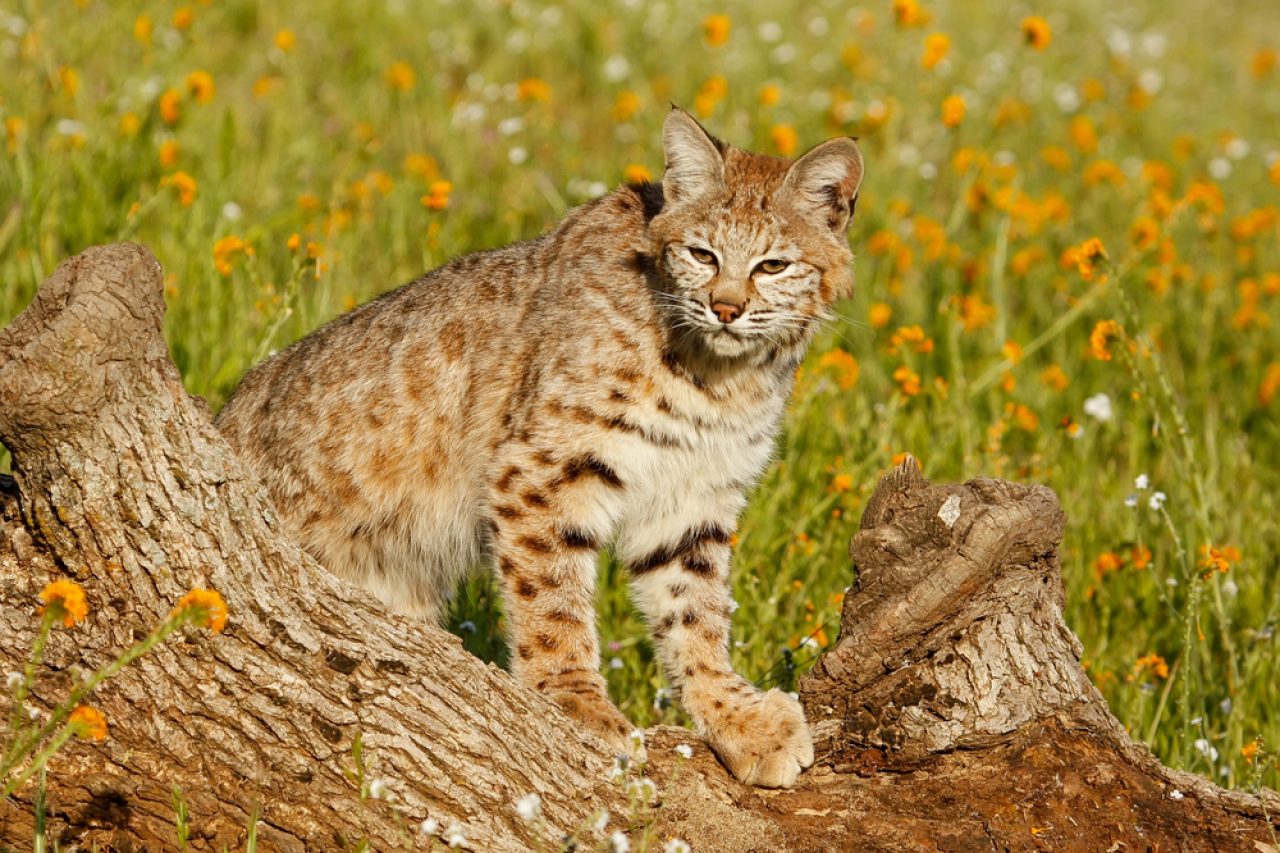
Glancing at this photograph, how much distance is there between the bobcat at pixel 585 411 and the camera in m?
3.75

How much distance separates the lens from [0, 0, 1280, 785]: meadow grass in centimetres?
468

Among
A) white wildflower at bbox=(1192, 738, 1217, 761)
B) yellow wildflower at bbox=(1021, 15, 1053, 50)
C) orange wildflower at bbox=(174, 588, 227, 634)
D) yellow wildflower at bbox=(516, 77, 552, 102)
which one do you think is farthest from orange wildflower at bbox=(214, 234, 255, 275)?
yellow wildflower at bbox=(1021, 15, 1053, 50)

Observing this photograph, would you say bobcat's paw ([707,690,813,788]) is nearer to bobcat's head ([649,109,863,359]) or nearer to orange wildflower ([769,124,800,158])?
bobcat's head ([649,109,863,359])

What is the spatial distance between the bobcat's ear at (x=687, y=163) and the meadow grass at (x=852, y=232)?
666mm

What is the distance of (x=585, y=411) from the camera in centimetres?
377

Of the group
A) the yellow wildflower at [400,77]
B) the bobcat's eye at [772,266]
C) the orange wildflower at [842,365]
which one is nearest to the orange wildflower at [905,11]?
the orange wildflower at [842,365]

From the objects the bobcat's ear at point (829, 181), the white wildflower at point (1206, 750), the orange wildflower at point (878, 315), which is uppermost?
the bobcat's ear at point (829, 181)

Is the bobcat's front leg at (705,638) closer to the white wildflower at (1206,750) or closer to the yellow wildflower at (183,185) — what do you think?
the white wildflower at (1206,750)

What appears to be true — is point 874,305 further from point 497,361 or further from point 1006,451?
point 497,361

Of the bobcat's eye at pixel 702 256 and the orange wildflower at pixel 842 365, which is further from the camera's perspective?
the orange wildflower at pixel 842 365

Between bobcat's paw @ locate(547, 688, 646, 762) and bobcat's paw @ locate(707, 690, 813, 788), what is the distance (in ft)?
0.76

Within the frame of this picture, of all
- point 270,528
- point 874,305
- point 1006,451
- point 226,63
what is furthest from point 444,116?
point 270,528

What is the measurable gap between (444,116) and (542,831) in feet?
18.5

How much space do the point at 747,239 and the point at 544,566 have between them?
103cm
